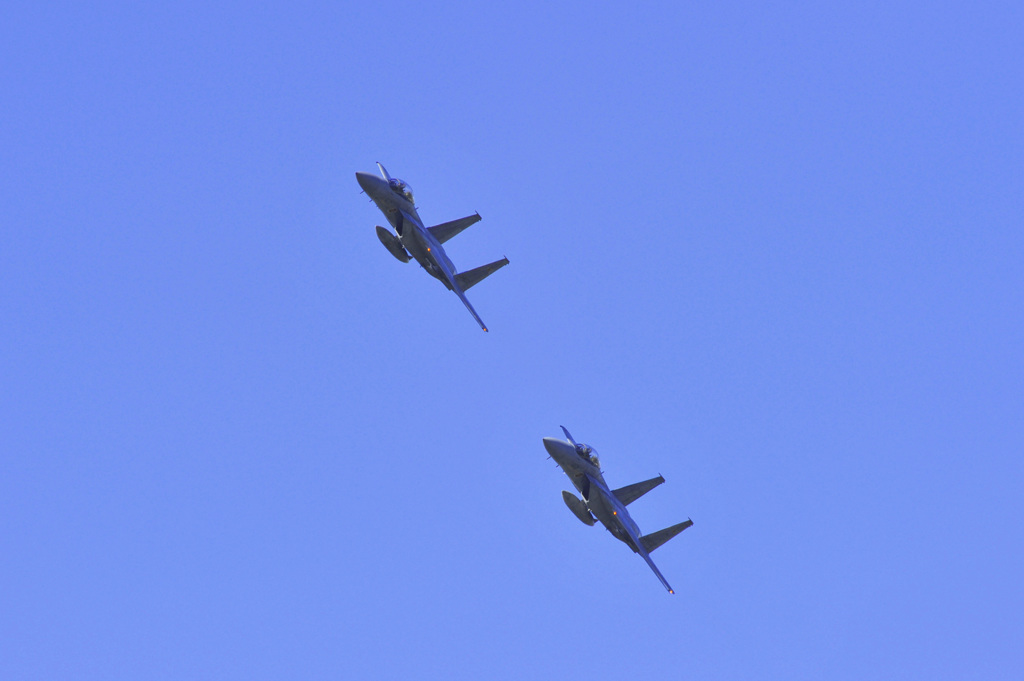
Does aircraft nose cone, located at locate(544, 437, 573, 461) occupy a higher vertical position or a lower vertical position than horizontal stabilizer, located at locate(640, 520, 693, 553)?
higher

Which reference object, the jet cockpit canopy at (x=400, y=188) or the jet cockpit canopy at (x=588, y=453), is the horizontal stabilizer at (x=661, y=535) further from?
the jet cockpit canopy at (x=400, y=188)

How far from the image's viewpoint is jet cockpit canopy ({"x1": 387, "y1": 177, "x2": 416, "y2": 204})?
10362cm

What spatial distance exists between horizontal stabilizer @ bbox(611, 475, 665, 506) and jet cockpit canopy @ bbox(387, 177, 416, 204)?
26.0 m

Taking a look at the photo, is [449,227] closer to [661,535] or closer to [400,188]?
[400,188]

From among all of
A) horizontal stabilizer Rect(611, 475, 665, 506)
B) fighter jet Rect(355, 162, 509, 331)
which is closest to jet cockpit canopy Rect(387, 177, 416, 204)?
fighter jet Rect(355, 162, 509, 331)

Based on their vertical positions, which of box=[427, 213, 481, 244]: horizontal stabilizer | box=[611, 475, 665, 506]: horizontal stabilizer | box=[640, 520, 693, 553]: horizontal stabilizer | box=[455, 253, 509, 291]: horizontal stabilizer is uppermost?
box=[427, 213, 481, 244]: horizontal stabilizer

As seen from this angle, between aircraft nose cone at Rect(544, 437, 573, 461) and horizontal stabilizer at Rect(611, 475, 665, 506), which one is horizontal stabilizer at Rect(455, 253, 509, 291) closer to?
aircraft nose cone at Rect(544, 437, 573, 461)

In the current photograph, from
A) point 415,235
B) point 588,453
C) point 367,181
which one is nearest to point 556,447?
point 588,453

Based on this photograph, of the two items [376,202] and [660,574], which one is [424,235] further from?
[660,574]

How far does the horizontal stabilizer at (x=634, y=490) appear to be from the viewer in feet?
352

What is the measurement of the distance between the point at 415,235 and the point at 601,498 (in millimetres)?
23010

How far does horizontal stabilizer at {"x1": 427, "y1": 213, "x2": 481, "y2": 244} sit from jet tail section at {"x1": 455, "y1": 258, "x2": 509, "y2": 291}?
10.5 feet

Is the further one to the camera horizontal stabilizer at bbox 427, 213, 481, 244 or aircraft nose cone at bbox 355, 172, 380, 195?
horizontal stabilizer at bbox 427, 213, 481, 244

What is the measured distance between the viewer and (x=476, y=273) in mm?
107625
